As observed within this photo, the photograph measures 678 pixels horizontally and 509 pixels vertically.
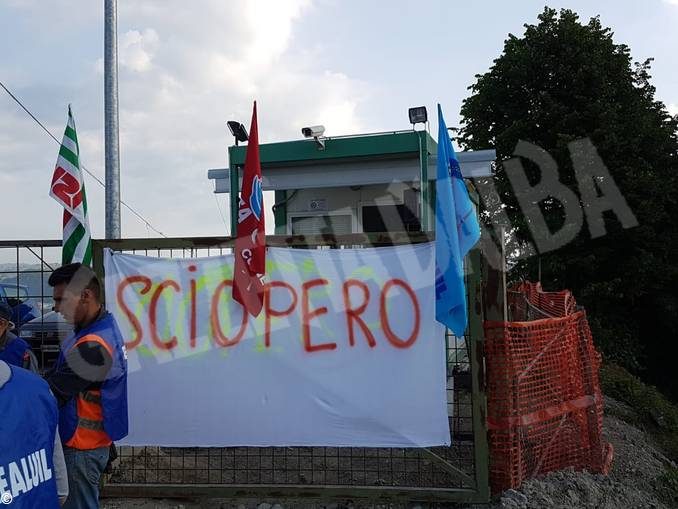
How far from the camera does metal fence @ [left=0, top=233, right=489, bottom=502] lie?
4.73m

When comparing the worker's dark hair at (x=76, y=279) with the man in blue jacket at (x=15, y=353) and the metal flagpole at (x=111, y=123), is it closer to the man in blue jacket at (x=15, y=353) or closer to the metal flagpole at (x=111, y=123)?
the man in blue jacket at (x=15, y=353)

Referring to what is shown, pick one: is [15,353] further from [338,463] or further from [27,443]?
[338,463]

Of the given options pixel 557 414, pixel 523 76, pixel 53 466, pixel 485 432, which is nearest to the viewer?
pixel 53 466

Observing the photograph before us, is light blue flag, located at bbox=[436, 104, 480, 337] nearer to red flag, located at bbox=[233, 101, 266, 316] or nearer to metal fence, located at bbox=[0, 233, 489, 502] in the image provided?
metal fence, located at bbox=[0, 233, 489, 502]

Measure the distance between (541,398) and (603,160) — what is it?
16.6 m

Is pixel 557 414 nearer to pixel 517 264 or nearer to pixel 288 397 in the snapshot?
pixel 288 397

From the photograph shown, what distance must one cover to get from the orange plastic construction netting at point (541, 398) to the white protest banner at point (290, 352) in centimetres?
44

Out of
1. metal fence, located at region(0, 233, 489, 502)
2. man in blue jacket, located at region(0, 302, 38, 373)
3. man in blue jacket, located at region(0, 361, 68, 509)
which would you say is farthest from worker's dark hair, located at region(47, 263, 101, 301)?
metal fence, located at region(0, 233, 489, 502)

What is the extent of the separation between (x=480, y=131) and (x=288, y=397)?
20.1 meters

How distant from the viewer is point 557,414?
5.51 meters

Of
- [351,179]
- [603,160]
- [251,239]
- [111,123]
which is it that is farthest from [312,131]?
[603,160]

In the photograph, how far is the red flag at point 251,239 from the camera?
15.8ft

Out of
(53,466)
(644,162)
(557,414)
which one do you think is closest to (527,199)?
(644,162)

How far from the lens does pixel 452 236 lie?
4570 mm
